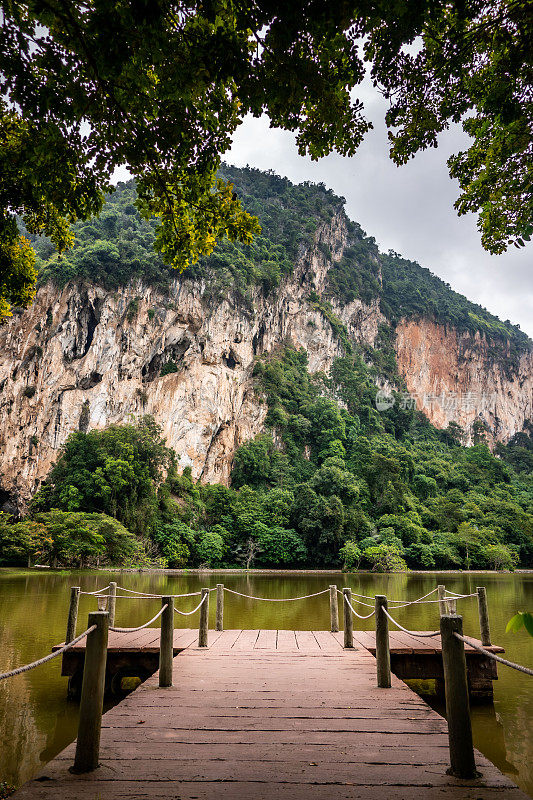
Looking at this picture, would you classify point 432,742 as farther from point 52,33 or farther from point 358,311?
point 358,311

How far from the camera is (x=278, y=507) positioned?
36.1 m

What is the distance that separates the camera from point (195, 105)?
3736mm

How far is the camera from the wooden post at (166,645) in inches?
160

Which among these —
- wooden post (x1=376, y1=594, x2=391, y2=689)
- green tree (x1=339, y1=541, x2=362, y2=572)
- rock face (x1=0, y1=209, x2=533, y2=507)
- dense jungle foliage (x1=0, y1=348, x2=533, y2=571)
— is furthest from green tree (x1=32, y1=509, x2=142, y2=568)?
wooden post (x1=376, y1=594, x2=391, y2=689)

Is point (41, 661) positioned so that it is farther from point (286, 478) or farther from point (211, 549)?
point (286, 478)

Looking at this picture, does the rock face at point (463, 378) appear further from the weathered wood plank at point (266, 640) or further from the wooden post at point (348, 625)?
the wooden post at point (348, 625)

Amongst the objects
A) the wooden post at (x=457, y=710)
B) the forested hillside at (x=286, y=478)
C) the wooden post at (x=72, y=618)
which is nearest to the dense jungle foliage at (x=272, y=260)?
the forested hillside at (x=286, y=478)

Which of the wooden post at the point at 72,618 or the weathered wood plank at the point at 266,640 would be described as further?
the weathered wood plank at the point at 266,640

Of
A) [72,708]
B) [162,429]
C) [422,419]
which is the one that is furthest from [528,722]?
[422,419]

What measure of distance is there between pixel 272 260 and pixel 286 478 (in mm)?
27572

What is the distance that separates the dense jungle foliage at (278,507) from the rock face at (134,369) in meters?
2.51

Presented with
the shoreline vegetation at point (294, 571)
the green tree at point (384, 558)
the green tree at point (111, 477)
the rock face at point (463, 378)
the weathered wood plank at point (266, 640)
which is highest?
the rock face at point (463, 378)

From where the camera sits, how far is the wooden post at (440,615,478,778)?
2.34 m

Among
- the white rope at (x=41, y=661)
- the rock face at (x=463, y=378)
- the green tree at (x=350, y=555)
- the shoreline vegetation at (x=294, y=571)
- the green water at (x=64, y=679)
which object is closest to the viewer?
the white rope at (x=41, y=661)
